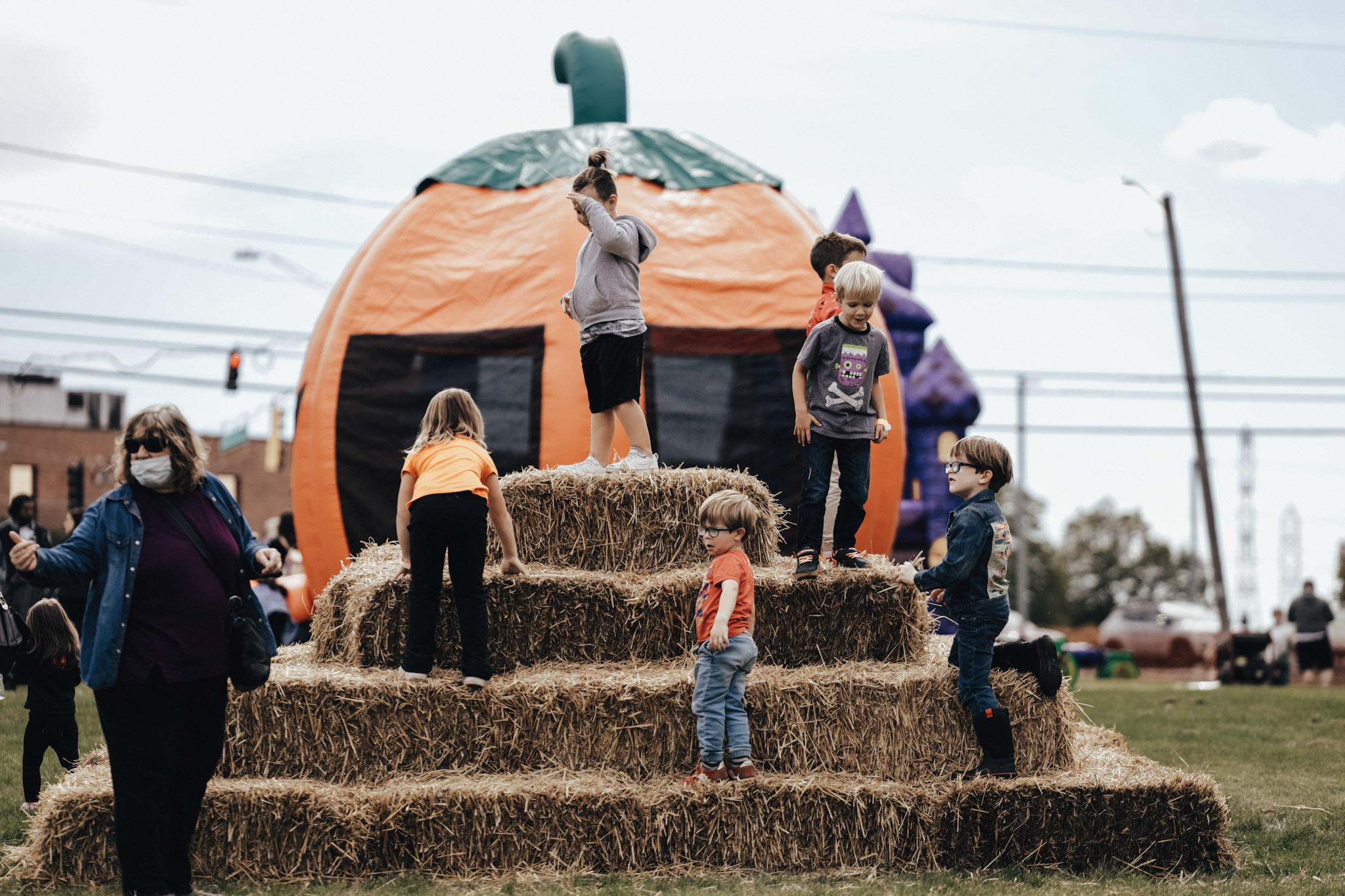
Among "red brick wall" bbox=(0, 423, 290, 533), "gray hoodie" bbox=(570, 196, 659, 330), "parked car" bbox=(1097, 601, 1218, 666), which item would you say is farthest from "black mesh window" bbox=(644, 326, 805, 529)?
"red brick wall" bbox=(0, 423, 290, 533)

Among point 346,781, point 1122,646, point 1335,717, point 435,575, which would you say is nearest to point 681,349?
point 435,575

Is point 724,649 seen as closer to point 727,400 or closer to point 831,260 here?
point 831,260

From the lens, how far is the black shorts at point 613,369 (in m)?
6.23

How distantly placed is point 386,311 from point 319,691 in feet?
15.0

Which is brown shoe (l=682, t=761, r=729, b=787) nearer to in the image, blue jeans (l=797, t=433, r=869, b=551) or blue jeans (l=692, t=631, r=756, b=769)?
blue jeans (l=692, t=631, r=756, b=769)

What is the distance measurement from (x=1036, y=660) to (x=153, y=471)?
348 cm

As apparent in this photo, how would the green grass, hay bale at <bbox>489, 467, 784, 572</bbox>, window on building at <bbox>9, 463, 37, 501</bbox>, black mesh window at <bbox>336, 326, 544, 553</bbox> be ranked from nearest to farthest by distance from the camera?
the green grass
hay bale at <bbox>489, 467, 784, 572</bbox>
black mesh window at <bbox>336, 326, 544, 553</bbox>
window on building at <bbox>9, 463, 37, 501</bbox>

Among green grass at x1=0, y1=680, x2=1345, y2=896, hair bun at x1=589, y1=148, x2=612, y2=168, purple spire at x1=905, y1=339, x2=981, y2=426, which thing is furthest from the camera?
purple spire at x1=905, y1=339, x2=981, y2=426

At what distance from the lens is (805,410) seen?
5.45 metres

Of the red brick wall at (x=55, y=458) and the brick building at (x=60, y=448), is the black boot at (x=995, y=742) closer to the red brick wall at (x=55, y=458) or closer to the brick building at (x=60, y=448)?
the red brick wall at (x=55, y=458)

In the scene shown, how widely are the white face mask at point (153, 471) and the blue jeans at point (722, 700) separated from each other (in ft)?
6.77

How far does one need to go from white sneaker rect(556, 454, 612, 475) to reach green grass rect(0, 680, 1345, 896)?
2.12 metres

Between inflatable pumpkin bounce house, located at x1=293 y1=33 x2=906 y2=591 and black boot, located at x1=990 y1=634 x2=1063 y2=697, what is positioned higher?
inflatable pumpkin bounce house, located at x1=293 y1=33 x2=906 y2=591

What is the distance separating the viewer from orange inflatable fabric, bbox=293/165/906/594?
8562 mm
